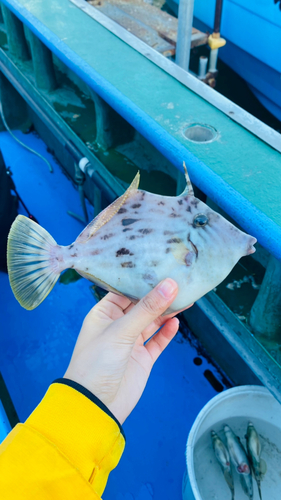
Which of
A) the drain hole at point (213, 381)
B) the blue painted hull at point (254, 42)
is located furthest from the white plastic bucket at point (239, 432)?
the blue painted hull at point (254, 42)

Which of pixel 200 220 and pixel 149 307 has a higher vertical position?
pixel 200 220

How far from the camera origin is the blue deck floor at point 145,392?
79.4 inches

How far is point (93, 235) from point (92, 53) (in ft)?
5.53

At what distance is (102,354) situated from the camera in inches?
47.4

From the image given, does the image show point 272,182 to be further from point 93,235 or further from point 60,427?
point 60,427

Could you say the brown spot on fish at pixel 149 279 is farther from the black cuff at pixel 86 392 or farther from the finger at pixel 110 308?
the black cuff at pixel 86 392

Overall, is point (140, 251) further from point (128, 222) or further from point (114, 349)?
point (114, 349)

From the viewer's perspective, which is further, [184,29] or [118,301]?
[184,29]

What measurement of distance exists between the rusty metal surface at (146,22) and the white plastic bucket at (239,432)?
260cm

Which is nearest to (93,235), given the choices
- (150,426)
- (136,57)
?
(150,426)

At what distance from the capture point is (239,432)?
6.97 feet

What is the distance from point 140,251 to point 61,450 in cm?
65

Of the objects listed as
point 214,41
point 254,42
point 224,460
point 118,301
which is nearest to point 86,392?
point 118,301

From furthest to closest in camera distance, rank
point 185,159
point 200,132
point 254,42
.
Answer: point 254,42 < point 200,132 < point 185,159
